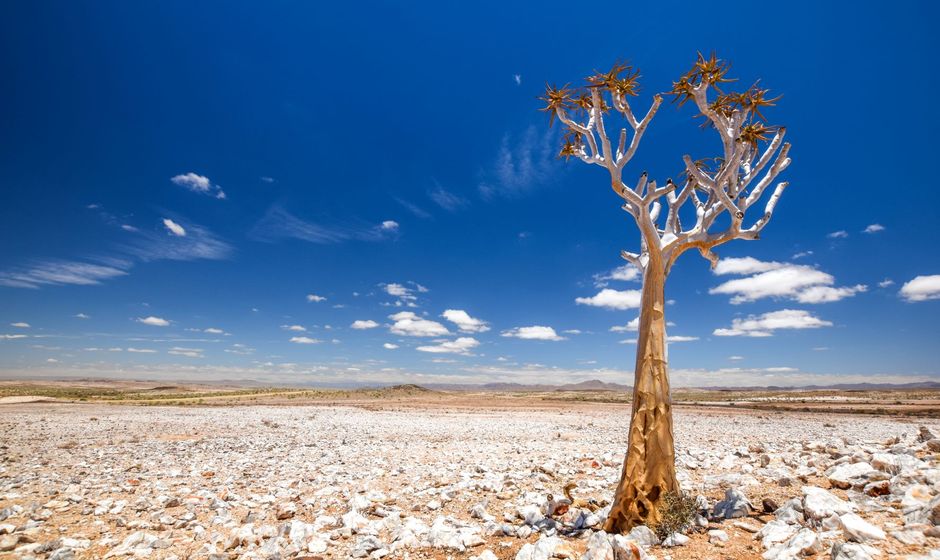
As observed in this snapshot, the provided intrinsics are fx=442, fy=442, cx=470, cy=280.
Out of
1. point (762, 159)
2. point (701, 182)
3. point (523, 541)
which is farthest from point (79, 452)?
point (762, 159)

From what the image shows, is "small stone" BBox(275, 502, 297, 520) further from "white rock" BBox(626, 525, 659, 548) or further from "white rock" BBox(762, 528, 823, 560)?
"white rock" BBox(762, 528, 823, 560)

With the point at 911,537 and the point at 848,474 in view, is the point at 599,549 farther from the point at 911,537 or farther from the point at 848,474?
the point at 848,474

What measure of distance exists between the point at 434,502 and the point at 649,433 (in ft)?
15.8

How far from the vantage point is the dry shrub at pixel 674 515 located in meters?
6.68

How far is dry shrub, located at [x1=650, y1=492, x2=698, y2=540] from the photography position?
6680 mm

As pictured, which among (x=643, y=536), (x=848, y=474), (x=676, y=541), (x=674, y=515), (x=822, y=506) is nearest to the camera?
(x=822, y=506)

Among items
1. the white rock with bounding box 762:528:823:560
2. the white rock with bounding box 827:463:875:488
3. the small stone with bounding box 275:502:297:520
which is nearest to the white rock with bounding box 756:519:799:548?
the white rock with bounding box 762:528:823:560

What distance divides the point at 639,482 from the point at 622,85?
6917mm

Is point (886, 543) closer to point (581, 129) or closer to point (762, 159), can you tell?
point (762, 159)

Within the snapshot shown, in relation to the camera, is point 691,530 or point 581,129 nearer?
point 691,530

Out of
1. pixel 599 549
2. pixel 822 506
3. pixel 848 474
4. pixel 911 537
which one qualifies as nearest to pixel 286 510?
pixel 599 549

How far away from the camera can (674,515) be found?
6.82 m

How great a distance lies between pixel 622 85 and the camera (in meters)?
8.09

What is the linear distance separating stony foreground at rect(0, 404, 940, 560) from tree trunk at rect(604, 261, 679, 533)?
62 centimetres
